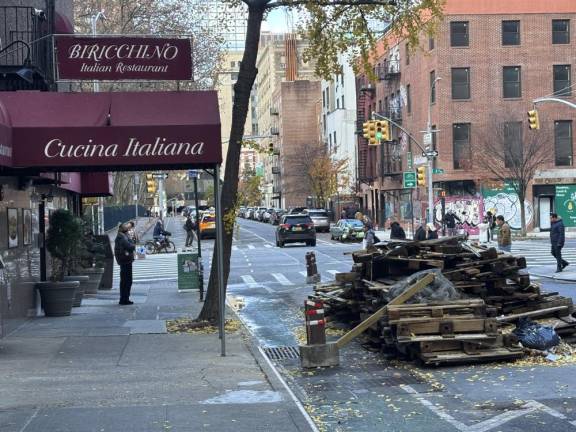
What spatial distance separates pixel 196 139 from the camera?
11844mm

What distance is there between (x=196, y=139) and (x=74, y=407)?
4767 mm

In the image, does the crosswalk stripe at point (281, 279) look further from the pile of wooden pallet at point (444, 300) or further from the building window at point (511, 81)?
the building window at point (511, 81)

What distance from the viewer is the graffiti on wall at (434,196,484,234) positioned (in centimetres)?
5209

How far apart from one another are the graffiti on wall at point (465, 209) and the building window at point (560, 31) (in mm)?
11329

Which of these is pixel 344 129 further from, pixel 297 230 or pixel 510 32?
pixel 297 230

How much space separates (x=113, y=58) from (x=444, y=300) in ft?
20.1

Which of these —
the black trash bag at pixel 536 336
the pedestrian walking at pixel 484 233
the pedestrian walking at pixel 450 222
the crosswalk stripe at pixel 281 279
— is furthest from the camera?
the pedestrian walking at pixel 450 222

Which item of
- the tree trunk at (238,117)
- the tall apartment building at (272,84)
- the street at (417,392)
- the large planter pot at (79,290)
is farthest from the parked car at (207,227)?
the tall apartment building at (272,84)

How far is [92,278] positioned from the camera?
21.6 metres

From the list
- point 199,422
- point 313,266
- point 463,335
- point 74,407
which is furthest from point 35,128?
point 313,266

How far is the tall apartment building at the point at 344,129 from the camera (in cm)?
7856

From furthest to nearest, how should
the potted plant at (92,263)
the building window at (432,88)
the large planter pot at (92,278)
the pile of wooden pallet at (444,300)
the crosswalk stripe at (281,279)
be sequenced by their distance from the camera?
the building window at (432,88)
the crosswalk stripe at (281,279)
the large planter pot at (92,278)
the potted plant at (92,263)
the pile of wooden pallet at (444,300)

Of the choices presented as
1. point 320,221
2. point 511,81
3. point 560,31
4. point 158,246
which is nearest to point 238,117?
point 158,246

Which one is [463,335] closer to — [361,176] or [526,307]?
[526,307]
